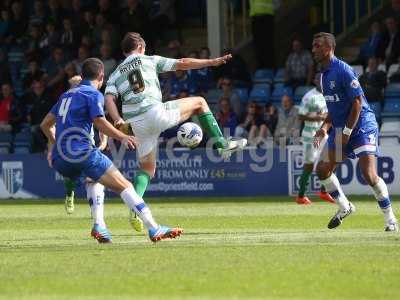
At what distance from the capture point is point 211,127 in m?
Answer: 13.6

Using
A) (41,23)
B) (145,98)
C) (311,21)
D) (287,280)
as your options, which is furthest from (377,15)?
(287,280)

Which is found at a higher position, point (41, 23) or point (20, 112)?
point (41, 23)

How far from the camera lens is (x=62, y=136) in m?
12.5

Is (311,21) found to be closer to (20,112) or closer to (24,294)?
(20,112)

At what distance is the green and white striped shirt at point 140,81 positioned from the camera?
13375mm

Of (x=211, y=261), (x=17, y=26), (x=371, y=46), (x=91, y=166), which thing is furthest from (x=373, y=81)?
(x=211, y=261)

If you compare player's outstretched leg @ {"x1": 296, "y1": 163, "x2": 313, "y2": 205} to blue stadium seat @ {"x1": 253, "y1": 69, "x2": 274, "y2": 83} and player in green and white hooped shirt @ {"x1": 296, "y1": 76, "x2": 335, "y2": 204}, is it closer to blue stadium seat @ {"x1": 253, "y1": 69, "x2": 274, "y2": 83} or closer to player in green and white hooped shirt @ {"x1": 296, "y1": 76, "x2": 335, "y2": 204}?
player in green and white hooped shirt @ {"x1": 296, "y1": 76, "x2": 335, "y2": 204}

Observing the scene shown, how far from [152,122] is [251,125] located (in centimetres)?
940

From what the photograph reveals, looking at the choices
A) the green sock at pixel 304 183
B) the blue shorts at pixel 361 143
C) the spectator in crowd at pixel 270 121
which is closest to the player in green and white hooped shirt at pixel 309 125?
the green sock at pixel 304 183

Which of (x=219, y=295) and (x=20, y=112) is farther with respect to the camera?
(x=20, y=112)

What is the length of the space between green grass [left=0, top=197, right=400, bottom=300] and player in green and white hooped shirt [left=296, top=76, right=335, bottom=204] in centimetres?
297

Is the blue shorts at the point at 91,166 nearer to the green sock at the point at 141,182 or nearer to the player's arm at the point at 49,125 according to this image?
the player's arm at the point at 49,125

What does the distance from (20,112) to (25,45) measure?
9.89ft

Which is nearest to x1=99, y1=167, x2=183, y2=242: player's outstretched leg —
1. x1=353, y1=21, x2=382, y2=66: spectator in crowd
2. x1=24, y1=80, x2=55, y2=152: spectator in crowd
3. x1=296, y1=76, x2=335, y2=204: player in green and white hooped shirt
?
x1=296, y1=76, x2=335, y2=204: player in green and white hooped shirt
